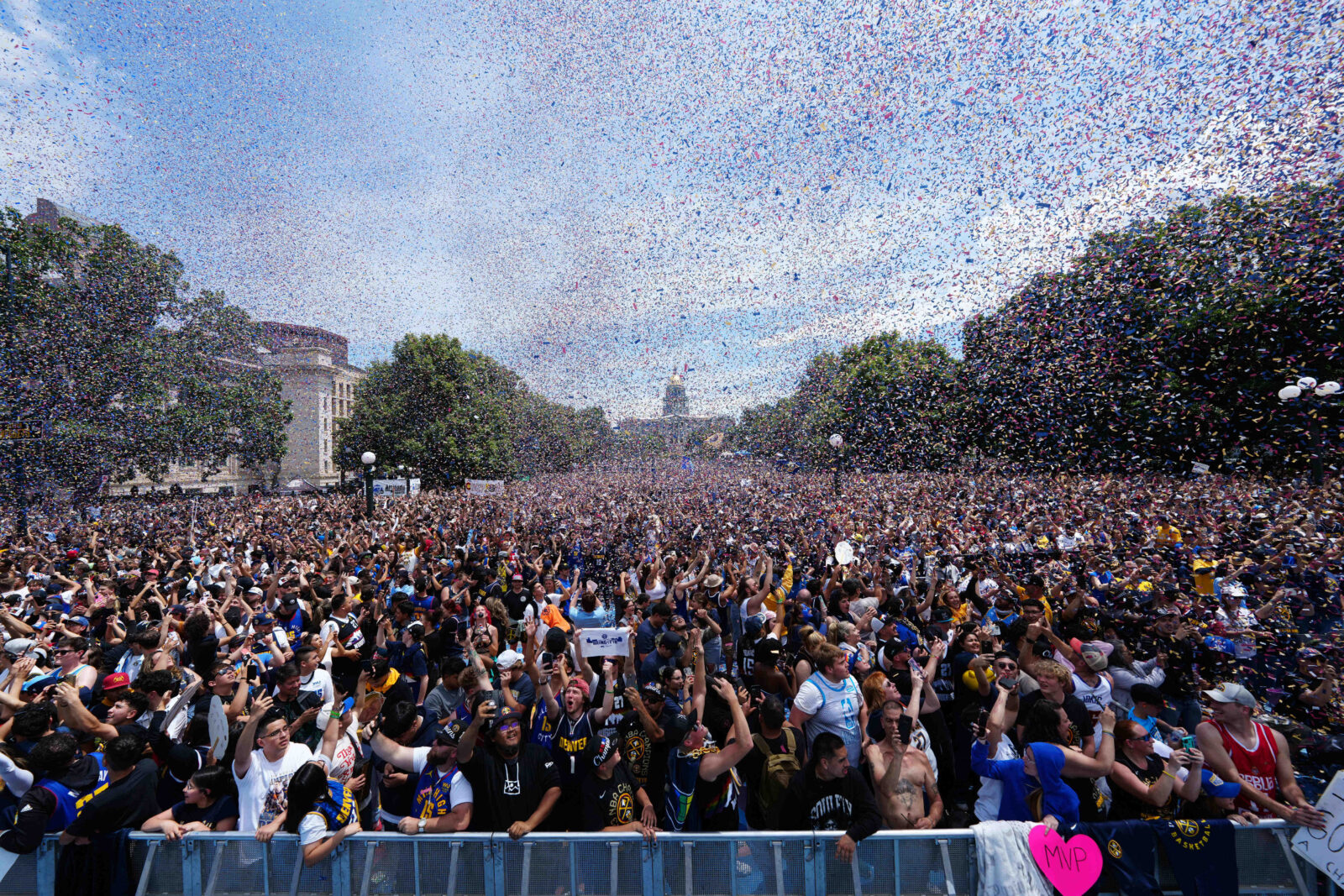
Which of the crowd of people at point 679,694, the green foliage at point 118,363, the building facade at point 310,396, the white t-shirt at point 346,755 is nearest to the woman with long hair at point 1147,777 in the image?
the crowd of people at point 679,694

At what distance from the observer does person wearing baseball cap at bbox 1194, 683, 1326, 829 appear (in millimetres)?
3346

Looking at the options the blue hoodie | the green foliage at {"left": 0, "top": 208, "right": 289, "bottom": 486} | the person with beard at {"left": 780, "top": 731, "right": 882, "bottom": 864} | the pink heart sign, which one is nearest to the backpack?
the person with beard at {"left": 780, "top": 731, "right": 882, "bottom": 864}

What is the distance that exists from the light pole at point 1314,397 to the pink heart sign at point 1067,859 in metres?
12.7

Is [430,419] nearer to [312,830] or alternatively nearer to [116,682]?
[116,682]

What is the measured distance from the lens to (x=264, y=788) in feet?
11.1

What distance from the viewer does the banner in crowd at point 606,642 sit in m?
5.17

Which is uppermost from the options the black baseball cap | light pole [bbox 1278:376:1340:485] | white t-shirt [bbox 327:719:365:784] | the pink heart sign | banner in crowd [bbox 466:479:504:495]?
light pole [bbox 1278:376:1340:485]

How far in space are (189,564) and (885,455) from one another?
127 ft

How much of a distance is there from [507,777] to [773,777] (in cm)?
145

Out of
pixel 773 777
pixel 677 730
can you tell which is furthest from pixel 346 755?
pixel 773 777

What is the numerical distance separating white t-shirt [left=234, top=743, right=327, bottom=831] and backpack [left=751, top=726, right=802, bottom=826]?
7.81 feet

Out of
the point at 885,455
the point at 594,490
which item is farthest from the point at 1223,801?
the point at 885,455

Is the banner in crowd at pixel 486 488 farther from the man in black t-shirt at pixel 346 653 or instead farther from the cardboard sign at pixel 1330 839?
the cardboard sign at pixel 1330 839

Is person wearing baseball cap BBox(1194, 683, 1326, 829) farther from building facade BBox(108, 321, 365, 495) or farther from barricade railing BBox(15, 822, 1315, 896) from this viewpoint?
building facade BBox(108, 321, 365, 495)
